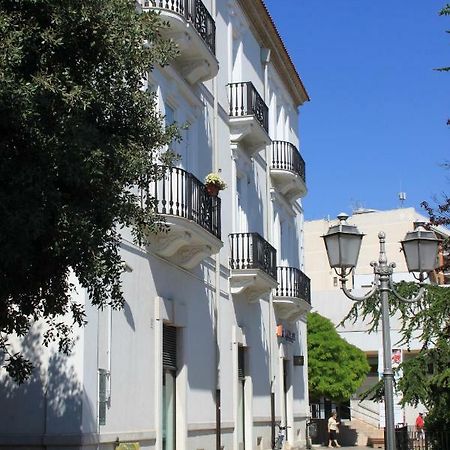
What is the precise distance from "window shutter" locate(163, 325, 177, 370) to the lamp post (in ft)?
19.2

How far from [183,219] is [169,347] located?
3026 mm

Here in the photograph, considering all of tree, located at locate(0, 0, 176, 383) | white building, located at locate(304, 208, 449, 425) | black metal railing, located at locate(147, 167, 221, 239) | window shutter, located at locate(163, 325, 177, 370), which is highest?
white building, located at locate(304, 208, 449, 425)

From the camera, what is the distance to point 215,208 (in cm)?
1883

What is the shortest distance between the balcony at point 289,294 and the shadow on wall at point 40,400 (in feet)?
47.6

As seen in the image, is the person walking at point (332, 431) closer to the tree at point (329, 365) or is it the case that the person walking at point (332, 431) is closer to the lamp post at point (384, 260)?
the tree at point (329, 365)

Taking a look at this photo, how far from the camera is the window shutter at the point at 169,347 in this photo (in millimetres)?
17703

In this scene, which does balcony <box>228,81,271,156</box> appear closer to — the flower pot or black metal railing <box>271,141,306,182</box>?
black metal railing <box>271,141,306,182</box>

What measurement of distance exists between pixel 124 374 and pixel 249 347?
9.37m

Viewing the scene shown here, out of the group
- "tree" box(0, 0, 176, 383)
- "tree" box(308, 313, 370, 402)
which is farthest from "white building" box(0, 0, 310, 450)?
"tree" box(308, 313, 370, 402)

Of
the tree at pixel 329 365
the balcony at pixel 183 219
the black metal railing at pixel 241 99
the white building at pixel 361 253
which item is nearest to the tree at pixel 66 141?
the balcony at pixel 183 219

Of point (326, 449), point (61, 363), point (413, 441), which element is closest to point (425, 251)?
point (61, 363)

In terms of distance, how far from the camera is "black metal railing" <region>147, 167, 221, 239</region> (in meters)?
16.5

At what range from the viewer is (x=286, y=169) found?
2833 centimetres

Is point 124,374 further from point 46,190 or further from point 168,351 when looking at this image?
point 46,190
